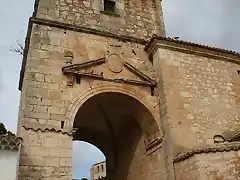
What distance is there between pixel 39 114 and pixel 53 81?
37.6 inches

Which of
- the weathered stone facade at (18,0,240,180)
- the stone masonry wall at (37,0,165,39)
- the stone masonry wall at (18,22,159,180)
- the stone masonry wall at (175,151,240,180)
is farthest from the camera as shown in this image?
the stone masonry wall at (37,0,165,39)

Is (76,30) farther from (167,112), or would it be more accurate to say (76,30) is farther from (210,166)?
(210,166)

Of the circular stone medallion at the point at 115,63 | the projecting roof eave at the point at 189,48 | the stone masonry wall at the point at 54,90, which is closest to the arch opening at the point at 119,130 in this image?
the stone masonry wall at the point at 54,90

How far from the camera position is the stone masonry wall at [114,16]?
8844 mm

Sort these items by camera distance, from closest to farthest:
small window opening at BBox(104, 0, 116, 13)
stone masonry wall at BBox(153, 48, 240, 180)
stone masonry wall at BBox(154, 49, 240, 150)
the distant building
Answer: stone masonry wall at BBox(153, 48, 240, 180) → stone masonry wall at BBox(154, 49, 240, 150) → small window opening at BBox(104, 0, 116, 13) → the distant building

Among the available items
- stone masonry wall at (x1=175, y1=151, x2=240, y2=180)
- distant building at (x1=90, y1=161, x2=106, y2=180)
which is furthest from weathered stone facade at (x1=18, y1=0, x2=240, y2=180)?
distant building at (x1=90, y1=161, x2=106, y2=180)

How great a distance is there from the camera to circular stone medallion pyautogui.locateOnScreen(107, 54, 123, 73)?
8508 millimetres

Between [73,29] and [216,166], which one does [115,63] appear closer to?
[73,29]

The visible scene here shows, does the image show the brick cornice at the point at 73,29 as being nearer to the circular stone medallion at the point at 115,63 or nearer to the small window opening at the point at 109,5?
the circular stone medallion at the point at 115,63

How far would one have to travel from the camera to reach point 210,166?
21.0 ft

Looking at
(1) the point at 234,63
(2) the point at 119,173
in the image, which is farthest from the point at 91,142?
(1) the point at 234,63

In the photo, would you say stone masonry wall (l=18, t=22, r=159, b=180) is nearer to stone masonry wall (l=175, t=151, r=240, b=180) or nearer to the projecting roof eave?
the projecting roof eave

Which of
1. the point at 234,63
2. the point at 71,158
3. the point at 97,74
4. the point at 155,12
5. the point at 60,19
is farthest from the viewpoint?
the point at 155,12

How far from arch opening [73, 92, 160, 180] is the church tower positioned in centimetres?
3
